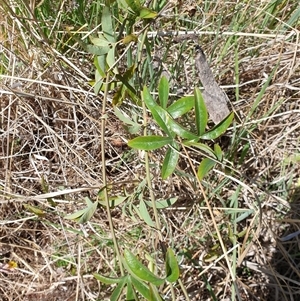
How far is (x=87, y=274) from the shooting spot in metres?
1.41

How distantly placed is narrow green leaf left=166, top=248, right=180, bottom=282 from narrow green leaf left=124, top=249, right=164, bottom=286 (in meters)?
0.02

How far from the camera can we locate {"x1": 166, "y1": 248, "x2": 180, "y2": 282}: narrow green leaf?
849mm

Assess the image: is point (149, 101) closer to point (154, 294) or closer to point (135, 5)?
point (135, 5)

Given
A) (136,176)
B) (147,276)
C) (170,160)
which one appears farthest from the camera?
(136,176)

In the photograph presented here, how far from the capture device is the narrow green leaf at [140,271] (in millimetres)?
842

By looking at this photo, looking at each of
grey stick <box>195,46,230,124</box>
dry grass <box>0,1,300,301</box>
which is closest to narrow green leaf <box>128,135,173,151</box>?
dry grass <box>0,1,300,301</box>

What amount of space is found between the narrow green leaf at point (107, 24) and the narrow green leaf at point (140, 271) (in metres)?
0.46

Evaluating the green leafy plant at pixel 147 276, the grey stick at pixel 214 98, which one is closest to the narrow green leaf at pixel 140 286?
the green leafy plant at pixel 147 276

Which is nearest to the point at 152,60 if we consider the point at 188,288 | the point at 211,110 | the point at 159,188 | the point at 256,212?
the point at 211,110

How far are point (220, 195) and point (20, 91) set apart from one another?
0.66m

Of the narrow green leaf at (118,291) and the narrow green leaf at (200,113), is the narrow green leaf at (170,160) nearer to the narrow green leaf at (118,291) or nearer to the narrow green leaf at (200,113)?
the narrow green leaf at (200,113)

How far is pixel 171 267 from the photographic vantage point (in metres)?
0.86

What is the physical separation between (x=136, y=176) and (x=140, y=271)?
500 millimetres

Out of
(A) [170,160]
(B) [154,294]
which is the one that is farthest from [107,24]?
(B) [154,294]
